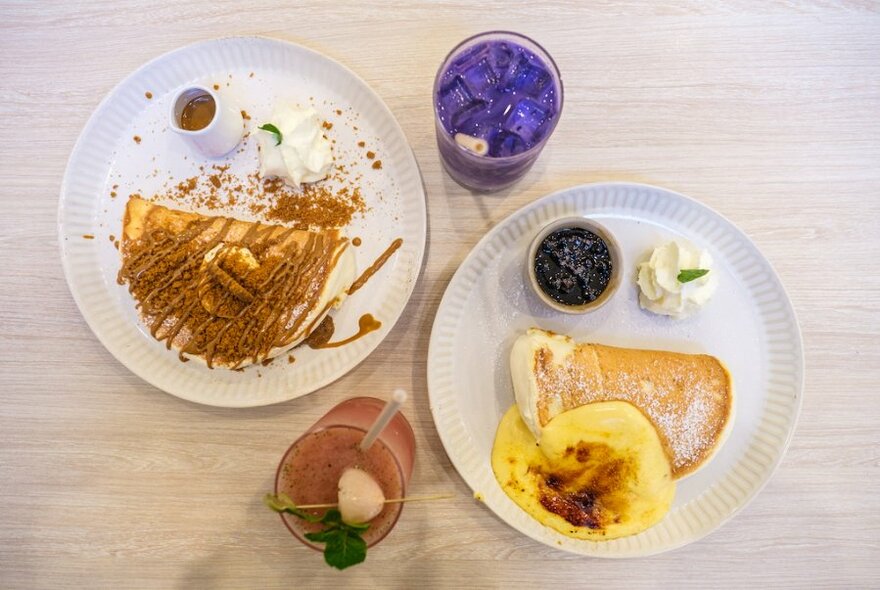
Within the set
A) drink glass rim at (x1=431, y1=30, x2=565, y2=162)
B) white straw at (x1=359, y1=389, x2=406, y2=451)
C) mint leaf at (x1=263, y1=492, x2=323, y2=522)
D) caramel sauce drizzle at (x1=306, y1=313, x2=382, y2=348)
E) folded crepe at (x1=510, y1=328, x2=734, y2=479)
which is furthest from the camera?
caramel sauce drizzle at (x1=306, y1=313, x2=382, y2=348)

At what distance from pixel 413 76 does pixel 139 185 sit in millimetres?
961

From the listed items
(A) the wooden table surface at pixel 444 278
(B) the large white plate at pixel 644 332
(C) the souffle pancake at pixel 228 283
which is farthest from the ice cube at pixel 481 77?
(C) the souffle pancake at pixel 228 283

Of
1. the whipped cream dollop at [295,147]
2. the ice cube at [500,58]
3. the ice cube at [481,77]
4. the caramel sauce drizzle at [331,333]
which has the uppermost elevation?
the ice cube at [500,58]

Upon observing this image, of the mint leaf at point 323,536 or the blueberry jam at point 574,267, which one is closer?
the mint leaf at point 323,536

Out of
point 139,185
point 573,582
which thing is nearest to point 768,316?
point 573,582

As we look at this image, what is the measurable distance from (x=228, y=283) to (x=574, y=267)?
1006mm

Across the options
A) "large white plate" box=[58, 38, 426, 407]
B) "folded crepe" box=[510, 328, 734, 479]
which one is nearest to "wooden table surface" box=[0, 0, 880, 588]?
"large white plate" box=[58, 38, 426, 407]

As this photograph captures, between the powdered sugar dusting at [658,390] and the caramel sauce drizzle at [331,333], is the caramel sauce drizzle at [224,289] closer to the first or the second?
the caramel sauce drizzle at [331,333]

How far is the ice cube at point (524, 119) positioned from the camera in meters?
1.56

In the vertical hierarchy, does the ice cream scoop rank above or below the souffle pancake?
below

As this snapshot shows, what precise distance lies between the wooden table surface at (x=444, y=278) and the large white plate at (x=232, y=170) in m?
0.09

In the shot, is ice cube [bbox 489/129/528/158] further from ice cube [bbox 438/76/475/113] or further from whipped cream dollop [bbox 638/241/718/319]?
whipped cream dollop [bbox 638/241/718/319]

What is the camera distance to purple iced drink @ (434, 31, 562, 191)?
5.07ft

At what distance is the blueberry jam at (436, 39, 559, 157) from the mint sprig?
1065 millimetres
